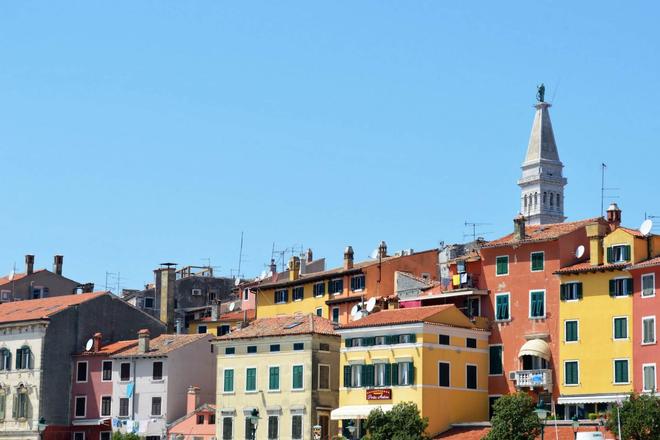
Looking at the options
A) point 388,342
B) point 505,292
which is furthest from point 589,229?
point 388,342

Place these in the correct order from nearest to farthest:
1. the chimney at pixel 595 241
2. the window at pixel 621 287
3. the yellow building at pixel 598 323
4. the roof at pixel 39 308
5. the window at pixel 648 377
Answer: the window at pixel 648 377 < the yellow building at pixel 598 323 < the window at pixel 621 287 < the chimney at pixel 595 241 < the roof at pixel 39 308

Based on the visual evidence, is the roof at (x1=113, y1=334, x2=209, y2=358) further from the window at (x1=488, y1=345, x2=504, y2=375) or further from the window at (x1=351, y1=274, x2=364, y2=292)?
the window at (x1=488, y1=345, x2=504, y2=375)

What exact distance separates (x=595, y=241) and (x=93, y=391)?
40743 mm

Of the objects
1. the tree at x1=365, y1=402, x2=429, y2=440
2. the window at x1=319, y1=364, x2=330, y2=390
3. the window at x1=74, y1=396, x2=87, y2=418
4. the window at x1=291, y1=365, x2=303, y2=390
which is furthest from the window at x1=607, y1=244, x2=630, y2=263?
the window at x1=74, y1=396, x2=87, y2=418

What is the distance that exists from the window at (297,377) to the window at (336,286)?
1121 centimetres

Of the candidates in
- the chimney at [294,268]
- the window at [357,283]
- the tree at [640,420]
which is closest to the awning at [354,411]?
the window at [357,283]

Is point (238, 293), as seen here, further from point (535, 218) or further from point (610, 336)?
point (535, 218)

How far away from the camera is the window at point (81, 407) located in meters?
103

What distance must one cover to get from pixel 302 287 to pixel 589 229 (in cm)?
2683

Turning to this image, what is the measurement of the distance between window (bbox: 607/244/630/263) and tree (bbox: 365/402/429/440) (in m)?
13.2

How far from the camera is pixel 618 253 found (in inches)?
3059

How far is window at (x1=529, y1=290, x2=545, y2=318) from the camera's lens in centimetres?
8088

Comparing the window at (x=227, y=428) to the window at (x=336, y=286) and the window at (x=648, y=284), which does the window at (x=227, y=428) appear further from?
the window at (x=648, y=284)

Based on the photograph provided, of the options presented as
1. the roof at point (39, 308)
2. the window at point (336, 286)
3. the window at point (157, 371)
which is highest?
the window at point (336, 286)
